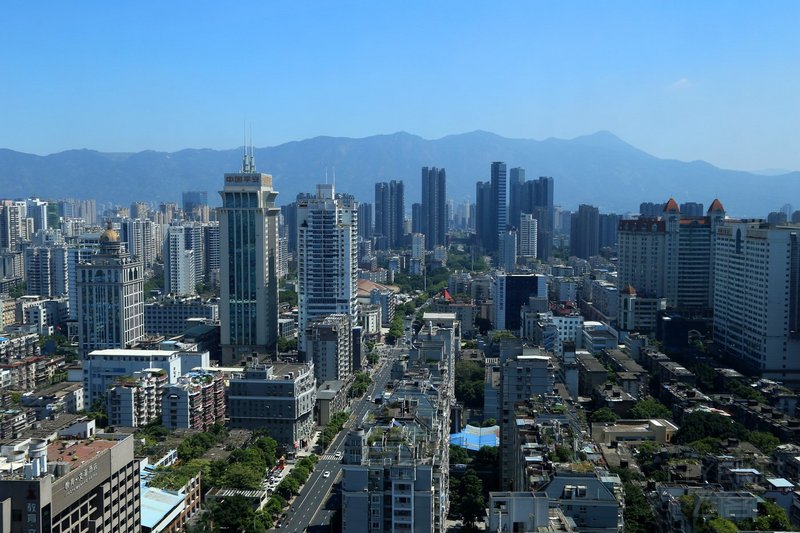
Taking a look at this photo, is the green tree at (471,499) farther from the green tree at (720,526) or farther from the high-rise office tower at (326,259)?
the high-rise office tower at (326,259)

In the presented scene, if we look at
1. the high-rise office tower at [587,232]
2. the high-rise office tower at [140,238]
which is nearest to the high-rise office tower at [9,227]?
the high-rise office tower at [140,238]

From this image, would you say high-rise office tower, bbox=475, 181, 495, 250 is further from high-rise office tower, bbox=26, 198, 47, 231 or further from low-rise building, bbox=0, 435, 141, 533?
low-rise building, bbox=0, 435, 141, 533

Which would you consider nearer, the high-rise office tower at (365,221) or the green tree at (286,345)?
the green tree at (286,345)

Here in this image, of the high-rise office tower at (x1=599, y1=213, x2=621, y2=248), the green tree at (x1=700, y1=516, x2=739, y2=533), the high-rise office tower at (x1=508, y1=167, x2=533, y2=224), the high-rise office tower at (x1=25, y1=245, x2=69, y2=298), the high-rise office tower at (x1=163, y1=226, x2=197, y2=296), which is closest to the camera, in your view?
the green tree at (x1=700, y1=516, x2=739, y2=533)

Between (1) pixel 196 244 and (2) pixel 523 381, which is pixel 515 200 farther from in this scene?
(2) pixel 523 381

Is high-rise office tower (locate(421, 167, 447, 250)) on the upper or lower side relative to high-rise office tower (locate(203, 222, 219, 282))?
upper

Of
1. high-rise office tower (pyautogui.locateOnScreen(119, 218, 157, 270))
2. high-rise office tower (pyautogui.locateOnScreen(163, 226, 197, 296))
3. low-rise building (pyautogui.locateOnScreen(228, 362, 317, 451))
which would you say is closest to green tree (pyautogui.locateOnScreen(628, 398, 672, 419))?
low-rise building (pyautogui.locateOnScreen(228, 362, 317, 451))
